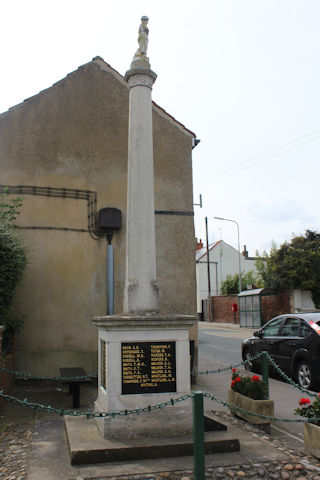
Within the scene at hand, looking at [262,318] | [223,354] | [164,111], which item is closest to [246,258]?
[262,318]

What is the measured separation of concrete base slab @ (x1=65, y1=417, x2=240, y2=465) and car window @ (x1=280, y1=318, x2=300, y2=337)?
16.4 feet

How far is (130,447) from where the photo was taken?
5.06 m

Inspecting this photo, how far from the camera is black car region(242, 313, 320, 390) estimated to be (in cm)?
911

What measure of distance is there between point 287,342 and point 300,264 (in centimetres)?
2081

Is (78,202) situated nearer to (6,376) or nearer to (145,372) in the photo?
(6,376)

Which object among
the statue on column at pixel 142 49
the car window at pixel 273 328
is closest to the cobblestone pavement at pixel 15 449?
the statue on column at pixel 142 49

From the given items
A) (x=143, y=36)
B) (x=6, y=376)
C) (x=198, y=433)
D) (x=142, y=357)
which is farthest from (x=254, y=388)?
(x=143, y=36)

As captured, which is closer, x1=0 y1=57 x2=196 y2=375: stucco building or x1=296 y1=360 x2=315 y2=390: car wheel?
x1=296 y1=360 x2=315 y2=390: car wheel

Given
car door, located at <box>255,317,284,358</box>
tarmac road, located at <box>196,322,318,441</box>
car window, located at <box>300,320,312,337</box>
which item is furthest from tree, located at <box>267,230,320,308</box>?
car window, located at <box>300,320,312,337</box>

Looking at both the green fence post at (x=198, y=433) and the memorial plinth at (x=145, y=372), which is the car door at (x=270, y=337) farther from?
the green fence post at (x=198, y=433)

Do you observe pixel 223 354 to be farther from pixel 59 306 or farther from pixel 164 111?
pixel 164 111

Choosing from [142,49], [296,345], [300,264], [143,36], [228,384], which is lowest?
[228,384]

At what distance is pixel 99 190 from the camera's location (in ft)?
35.8

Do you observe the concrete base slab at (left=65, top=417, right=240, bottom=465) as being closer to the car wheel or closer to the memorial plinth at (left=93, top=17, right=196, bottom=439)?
the memorial plinth at (left=93, top=17, right=196, bottom=439)
